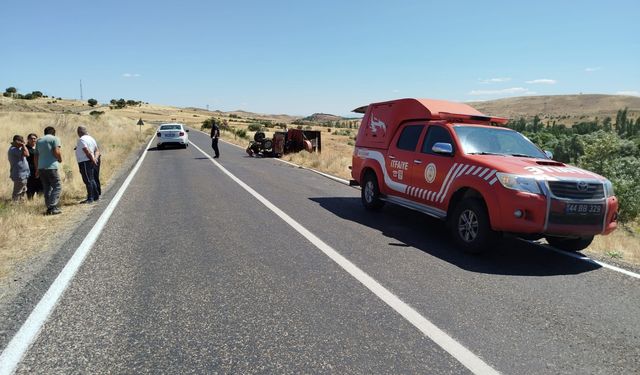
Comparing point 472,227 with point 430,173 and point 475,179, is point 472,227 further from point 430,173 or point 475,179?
point 430,173

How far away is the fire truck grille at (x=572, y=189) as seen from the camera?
586 cm

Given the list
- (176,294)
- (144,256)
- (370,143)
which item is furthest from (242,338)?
(370,143)

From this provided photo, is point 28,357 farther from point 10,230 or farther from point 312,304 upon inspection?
point 10,230

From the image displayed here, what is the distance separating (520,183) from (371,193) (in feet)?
12.7

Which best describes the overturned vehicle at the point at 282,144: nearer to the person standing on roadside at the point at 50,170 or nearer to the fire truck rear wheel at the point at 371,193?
the fire truck rear wheel at the point at 371,193

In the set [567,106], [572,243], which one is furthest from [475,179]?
[567,106]

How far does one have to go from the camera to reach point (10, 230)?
278 inches

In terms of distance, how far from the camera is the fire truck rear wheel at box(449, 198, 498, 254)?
6.18 m

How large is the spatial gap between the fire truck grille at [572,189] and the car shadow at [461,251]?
2.98ft

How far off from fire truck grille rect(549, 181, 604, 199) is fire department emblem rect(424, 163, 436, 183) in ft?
6.39

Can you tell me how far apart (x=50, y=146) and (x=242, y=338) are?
284 inches

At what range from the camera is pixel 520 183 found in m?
5.94

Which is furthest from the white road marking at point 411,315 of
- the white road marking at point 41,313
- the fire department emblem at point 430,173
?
the white road marking at point 41,313

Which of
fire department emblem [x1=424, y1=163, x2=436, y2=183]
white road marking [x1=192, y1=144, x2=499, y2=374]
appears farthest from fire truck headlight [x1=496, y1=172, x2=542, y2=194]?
white road marking [x1=192, y1=144, x2=499, y2=374]
